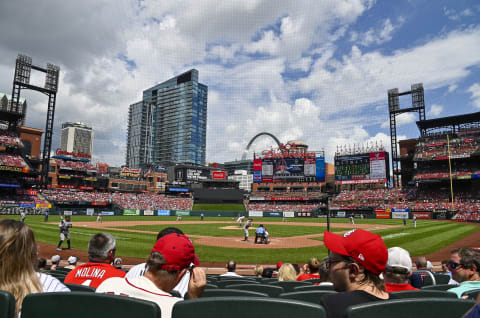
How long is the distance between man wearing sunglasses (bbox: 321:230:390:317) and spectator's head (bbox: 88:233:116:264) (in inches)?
118

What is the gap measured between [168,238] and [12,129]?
80.5m

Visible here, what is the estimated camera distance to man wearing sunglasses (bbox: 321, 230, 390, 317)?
2.49m

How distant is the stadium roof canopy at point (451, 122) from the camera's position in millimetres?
61703

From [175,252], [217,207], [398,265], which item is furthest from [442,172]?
[175,252]

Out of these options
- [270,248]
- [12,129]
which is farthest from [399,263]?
[12,129]

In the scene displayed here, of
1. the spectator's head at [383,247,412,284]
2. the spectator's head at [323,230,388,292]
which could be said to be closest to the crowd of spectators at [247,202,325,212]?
the spectator's head at [383,247,412,284]

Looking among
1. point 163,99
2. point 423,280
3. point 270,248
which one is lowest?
point 270,248

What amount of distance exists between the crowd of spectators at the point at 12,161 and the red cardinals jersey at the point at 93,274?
68100 millimetres

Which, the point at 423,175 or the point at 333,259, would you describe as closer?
the point at 333,259

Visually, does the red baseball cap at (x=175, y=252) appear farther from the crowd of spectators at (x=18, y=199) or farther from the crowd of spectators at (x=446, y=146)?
the crowd of spectators at (x=446, y=146)

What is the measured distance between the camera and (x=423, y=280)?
5766 millimetres

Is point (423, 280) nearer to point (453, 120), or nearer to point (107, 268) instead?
point (107, 268)

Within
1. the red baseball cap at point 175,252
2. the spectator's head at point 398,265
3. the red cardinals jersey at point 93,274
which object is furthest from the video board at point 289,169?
the red baseball cap at point 175,252

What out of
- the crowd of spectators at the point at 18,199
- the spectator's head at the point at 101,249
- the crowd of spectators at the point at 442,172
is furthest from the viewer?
the crowd of spectators at the point at 442,172
